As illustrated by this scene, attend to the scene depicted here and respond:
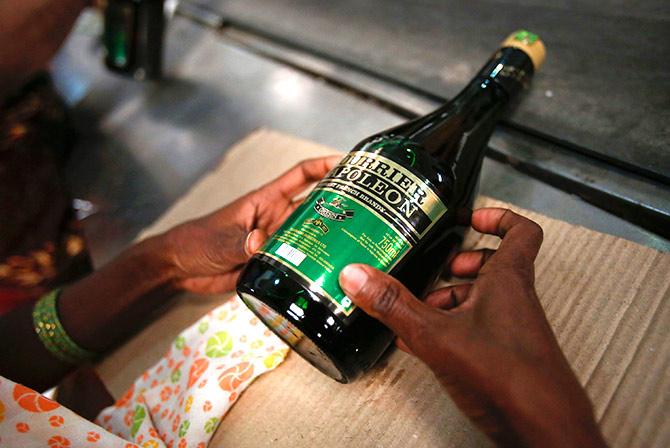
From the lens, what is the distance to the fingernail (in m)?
0.47

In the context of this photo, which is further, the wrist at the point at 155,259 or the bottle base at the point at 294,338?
the wrist at the point at 155,259

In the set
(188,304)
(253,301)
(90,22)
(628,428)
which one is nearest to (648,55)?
(628,428)

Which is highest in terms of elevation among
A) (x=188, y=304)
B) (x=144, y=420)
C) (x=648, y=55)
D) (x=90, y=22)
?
(x=648, y=55)

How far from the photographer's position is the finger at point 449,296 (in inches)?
23.0

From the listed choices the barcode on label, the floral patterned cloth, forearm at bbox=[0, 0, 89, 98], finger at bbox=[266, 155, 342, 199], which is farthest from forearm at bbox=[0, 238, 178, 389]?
forearm at bbox=[0, 0, 89, 98]

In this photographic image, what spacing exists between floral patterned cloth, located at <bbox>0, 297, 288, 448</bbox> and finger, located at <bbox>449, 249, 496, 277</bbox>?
25cm

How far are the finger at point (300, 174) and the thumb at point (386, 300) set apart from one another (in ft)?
1.07

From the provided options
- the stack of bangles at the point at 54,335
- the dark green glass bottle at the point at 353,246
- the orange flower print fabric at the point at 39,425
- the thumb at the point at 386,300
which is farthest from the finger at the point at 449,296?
the stack of bangles at the point at 54,335

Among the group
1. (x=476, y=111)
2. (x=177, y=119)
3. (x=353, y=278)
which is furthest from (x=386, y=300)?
(x=177, y=119)

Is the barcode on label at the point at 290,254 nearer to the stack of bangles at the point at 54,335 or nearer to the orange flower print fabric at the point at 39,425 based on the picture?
the orange flower print fabric at the point at 39,425

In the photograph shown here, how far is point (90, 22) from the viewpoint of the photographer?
158 cm

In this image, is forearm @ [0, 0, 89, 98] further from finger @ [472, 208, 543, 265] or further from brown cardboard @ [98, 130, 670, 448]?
finger @ [472, 208, 543, 265]

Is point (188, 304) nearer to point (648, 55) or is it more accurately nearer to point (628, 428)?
point (628, 428)

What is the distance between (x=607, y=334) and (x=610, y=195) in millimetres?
237
